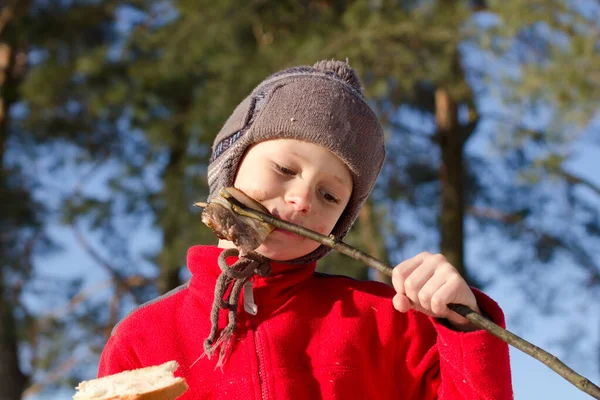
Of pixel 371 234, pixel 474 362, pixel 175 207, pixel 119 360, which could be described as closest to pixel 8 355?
pixel 175 207

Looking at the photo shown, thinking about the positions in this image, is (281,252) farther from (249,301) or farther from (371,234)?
(371,234)

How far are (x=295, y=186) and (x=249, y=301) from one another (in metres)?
0.25

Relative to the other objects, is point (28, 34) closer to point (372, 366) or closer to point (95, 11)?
point (95, 11)

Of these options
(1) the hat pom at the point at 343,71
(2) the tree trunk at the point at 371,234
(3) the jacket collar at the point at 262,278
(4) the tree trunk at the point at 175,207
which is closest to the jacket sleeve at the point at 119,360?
(3) the jacket collar at the point at 262,278

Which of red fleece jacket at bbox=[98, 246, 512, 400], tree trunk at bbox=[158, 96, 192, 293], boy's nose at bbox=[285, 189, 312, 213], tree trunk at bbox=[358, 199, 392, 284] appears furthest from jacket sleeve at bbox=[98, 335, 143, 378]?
tree trunk at bbox=[158, 96, 192, 293]

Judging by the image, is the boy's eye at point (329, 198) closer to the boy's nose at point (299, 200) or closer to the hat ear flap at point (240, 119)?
the boy's nose at point (299, 200)

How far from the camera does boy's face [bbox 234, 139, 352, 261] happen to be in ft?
5.07

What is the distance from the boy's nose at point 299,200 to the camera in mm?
1530

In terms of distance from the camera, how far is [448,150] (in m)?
7.12

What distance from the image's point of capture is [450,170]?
23.1ft

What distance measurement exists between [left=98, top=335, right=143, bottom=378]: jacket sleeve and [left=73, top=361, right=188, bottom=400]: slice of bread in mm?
191

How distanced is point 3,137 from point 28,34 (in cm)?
117

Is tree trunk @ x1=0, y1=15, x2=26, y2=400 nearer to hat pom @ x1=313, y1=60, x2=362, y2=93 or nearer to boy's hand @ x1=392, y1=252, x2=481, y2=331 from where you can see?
hat pom @ x1=313, y1=60, x2=362, y2=93

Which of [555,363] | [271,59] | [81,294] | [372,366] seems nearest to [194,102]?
[271,59]
